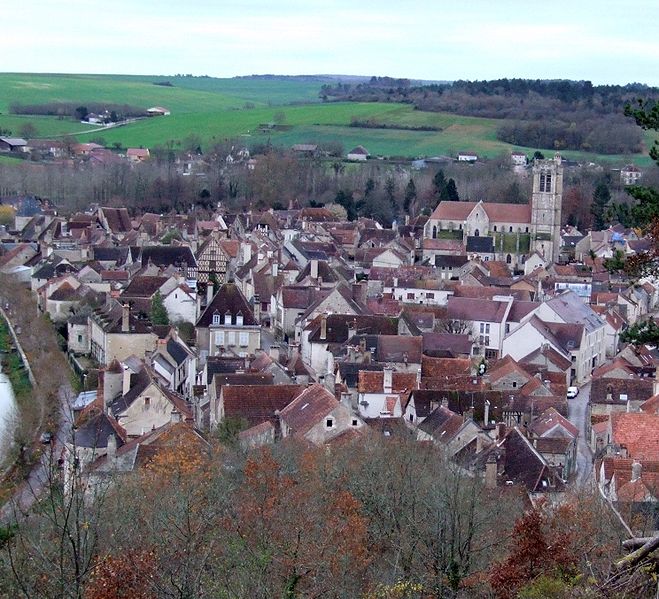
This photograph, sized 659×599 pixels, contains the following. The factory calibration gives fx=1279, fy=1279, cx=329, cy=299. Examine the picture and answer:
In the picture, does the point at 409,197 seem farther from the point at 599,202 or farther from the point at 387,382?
the point at 387,382

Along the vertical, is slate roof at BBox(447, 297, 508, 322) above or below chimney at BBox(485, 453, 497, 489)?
below

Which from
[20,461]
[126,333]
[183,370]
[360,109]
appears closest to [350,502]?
[20,461]

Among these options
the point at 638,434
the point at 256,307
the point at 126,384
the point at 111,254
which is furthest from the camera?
the point at 111,254

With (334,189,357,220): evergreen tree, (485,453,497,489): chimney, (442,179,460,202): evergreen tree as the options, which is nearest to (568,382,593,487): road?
(485,453,497,489): chimney

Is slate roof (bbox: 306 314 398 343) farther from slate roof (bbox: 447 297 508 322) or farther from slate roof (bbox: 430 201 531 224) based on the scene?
slate roof (bbox: 430 201 531 224)

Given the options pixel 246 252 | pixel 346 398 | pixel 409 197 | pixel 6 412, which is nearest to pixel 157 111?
pixel 409 197

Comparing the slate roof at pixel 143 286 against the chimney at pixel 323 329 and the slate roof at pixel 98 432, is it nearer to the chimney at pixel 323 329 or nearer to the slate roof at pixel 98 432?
the chimney at pixel 323 329
